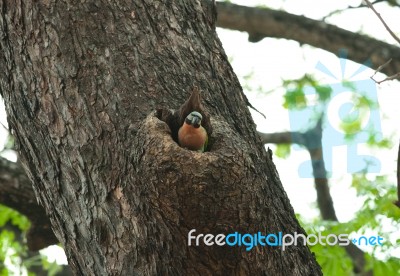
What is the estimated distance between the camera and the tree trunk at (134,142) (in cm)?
238

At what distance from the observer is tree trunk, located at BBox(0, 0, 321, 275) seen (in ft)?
7.81

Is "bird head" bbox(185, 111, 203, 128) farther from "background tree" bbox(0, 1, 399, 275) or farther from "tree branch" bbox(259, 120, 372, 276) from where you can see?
"background tree" bbox(0, 1, 399, 275)

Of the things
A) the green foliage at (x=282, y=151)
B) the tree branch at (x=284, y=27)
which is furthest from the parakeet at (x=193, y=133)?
the green foliage at (x=282, y=151)

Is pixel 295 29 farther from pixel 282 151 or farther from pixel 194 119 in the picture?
pixel 194 119

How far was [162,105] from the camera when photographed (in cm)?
272

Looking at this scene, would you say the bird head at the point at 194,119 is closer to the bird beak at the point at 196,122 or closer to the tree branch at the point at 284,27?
the bird beak at the point at 196,122

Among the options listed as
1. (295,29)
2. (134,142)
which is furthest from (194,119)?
(295,29)

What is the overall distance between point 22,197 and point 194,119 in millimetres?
2680

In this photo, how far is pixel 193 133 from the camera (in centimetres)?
254

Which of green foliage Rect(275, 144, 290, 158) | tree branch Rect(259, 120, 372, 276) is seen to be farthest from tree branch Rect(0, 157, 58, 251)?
green foliage Rect(275, 144, 290, 158)

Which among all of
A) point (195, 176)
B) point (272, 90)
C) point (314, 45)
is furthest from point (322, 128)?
point (272, 90)

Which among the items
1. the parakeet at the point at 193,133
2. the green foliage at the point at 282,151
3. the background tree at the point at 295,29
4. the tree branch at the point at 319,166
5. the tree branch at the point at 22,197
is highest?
the background tree at the point at 295,29

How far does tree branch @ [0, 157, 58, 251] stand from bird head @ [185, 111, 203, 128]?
261cm

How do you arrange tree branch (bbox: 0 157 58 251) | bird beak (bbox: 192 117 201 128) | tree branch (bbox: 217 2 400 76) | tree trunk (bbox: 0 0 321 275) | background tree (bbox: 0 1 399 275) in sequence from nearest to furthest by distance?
tree trunk (bbox: 0 0 321 275), bird beak (bbox: 192 117 201 128), tree branch (bbox: 0 157 58 251), background tree (bbox: 0 1 399 275), tree branch (bbox: 217 2 400 76)
